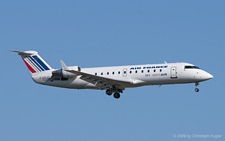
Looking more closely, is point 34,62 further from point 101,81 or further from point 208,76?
point 208,76

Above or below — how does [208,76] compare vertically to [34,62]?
below

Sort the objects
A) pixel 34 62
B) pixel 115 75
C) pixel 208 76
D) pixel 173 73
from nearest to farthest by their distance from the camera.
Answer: pixel 173 73 → pixel 208 76 → pixel 115 75 → pixel 34 62

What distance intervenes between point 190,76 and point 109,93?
7008mm

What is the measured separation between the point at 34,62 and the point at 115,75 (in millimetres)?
7904

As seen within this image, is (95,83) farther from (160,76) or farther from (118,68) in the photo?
(160,76)

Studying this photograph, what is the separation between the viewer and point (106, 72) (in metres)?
44.2

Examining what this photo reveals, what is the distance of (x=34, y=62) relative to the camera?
4669 centimetres

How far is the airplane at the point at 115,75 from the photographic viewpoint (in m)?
42.0

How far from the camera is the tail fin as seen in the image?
152 ft

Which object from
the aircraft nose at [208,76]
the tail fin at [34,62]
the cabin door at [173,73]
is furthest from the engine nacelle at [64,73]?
the aircraft nose at [208,76]

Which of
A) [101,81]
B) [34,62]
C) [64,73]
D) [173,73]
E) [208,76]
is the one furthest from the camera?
[34,62]

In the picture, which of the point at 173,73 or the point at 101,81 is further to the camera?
the point at 101,81

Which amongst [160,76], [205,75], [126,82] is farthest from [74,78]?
[205,75]

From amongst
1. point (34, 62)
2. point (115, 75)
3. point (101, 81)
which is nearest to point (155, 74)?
point (115, 75)
